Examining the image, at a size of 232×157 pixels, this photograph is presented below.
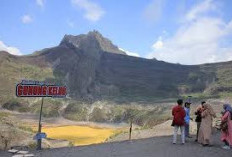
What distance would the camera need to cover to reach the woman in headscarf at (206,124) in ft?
64.4

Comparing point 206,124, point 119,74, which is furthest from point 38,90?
point 119,74

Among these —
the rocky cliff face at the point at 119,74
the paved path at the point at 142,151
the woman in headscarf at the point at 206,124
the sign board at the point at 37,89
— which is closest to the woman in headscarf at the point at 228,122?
the paved path at the point at 142,151

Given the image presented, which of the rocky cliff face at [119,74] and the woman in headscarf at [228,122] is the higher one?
the rocky cliff face at [119,74]

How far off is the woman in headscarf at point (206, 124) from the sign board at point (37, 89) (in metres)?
6.66

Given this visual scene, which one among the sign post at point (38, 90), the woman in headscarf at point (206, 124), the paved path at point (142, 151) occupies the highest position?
the sign post at point (38, 90)

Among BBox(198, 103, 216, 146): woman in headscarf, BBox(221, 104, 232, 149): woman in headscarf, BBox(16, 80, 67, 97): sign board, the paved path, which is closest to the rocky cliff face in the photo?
the paved path

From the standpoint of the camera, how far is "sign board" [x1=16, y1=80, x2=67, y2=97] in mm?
17656

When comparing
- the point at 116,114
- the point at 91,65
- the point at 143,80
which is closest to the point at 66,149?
the point at 116,114

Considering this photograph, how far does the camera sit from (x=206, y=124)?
19.7 metres

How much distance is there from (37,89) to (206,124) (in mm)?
7953

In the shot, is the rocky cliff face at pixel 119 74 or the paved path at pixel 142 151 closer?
the paved path at pixel 142 151

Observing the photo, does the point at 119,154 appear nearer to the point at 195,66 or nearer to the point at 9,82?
the point at 9,82

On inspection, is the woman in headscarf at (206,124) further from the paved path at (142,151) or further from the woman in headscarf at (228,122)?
the woman in headscarf at (228,122)

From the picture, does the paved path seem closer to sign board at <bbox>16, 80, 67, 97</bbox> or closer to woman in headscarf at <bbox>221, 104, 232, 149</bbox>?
woman in headscarf at <bbox>221, 104, 232, 149</bbox>
